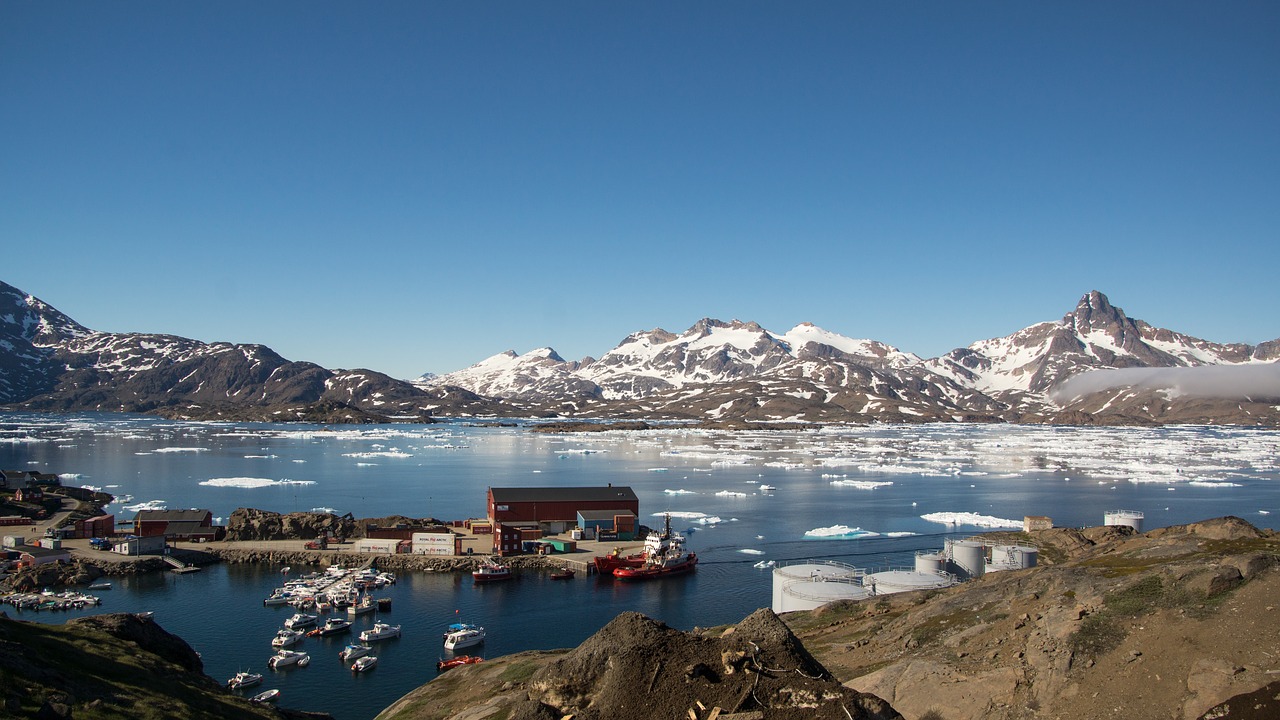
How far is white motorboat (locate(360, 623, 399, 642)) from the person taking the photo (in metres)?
31.0

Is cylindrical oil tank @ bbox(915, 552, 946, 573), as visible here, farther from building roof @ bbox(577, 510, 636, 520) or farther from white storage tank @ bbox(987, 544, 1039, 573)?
building roof @ bbox(577, 510, 636, 520)

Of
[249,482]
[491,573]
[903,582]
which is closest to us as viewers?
[903,582]

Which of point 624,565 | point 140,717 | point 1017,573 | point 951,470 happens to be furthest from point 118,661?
point 951,470

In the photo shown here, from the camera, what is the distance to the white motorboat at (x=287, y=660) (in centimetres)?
2808

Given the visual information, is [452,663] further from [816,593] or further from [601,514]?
[601,514]

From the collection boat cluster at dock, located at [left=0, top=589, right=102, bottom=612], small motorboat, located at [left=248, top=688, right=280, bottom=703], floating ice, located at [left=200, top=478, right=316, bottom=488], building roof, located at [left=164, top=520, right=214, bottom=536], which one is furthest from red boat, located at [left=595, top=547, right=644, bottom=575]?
floating ice, located at [left=200, top=478, right=316, bottom=488]

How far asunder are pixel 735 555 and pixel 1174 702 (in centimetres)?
3401

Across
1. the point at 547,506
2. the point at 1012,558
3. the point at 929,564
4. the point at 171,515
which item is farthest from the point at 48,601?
the point at 1012,558

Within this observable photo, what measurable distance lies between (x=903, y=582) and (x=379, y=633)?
20319mm

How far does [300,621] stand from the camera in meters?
32.7

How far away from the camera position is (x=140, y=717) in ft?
44.4

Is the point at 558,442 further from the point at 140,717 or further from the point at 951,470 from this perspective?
the point at 140,717

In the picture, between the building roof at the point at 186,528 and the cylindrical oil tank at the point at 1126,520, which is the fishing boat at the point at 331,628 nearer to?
the building roof at the point at 186,528

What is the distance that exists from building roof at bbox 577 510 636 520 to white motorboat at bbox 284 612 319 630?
67.1 feet
